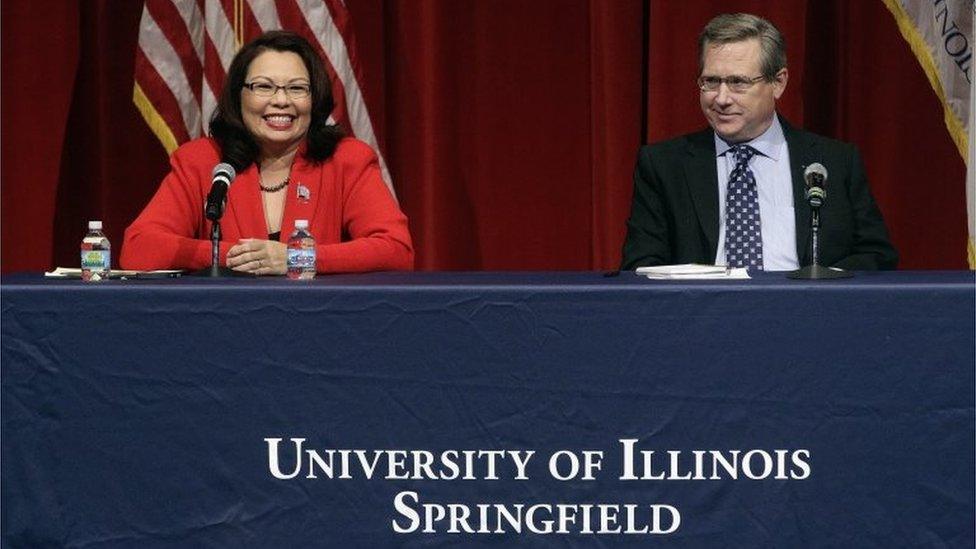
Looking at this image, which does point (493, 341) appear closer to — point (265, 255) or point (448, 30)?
point (265, 255)

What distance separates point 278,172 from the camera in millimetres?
3555

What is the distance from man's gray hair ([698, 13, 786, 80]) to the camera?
3.43 metres

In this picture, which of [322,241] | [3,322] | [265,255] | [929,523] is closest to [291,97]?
[322,241]

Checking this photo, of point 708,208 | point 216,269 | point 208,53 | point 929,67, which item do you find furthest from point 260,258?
point 929,67

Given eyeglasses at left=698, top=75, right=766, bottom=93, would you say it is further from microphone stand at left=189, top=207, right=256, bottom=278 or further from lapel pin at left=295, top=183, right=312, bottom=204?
microphone stand at left=189, top=207, right=256, bottom=278

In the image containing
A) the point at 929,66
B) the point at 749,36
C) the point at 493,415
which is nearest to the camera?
the point at 493,415

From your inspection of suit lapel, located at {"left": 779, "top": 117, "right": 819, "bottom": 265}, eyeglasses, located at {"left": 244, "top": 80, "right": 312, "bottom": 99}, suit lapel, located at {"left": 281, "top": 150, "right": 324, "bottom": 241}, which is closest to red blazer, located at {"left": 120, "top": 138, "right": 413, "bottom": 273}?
suit lapel, located at {"left": 281, "top": 150, "right": 324, "bottom": 241}

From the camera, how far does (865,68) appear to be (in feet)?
15.0

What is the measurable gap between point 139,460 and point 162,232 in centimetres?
93

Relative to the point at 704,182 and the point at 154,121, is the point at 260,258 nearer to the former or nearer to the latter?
the point at 704,182

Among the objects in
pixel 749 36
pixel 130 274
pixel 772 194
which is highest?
pixel 749 36

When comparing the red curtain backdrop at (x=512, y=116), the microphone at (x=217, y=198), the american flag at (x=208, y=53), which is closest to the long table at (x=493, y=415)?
the microphone at (x=217, y=198)

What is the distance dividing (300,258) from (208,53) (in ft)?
5.94

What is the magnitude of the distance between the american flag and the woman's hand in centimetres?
144
